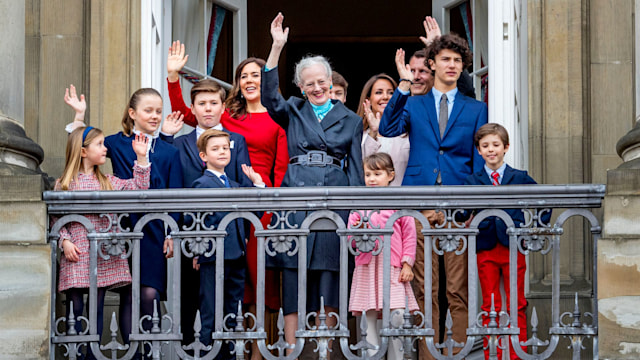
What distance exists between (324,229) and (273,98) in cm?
100

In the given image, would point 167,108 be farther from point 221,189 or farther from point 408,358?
point 408,358

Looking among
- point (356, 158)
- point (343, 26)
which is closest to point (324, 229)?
point (356, 158)

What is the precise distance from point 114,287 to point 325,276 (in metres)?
1.16

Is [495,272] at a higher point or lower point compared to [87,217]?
lower

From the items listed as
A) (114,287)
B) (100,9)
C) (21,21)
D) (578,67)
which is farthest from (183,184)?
(578,67)

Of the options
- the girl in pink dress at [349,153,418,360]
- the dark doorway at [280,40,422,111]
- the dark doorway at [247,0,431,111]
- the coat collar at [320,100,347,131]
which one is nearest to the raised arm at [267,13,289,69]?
the coat collar at [320,100,347,131]

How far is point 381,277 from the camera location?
7637mm

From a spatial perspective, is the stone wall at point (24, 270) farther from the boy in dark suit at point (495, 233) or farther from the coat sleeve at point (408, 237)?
the boy in dark suit at point (495, 233)

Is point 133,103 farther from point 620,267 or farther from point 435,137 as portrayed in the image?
point 620,267

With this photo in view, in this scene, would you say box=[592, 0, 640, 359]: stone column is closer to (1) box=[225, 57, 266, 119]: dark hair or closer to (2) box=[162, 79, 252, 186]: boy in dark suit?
(2) box=[162, 79, 252, 186]: boy in dark suit

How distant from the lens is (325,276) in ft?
25.3

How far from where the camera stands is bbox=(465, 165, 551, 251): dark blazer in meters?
7.71

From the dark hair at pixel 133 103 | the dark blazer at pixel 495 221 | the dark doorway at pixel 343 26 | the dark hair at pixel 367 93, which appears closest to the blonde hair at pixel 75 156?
the dark hair at pixel 133 103

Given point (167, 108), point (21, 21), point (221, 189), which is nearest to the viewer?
point (221, 189)
